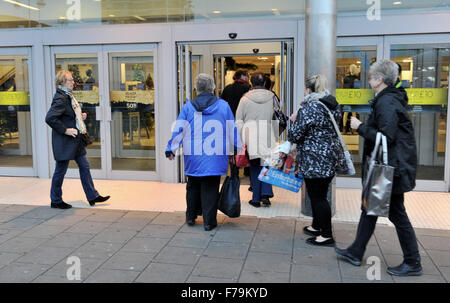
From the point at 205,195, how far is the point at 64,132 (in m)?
2.01

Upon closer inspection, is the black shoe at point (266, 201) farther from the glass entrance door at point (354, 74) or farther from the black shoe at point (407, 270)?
the black shoe at point (407, 270)

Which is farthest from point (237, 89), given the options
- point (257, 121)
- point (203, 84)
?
point (203, 84)

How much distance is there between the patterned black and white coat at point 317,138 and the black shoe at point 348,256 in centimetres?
70

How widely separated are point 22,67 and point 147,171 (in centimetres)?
287

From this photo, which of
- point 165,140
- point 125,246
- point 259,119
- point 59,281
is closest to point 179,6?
point 165,140

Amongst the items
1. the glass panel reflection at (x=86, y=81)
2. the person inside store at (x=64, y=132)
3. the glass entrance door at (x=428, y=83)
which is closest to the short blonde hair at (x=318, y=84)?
the glass entrance door at (x=428, y=83)

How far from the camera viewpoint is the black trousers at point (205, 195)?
15.8 feet

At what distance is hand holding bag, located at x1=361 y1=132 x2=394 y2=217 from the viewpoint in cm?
349

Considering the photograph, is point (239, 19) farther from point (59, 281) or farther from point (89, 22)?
point (59, 281)

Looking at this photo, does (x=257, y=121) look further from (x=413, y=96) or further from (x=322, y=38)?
(x=413, y=96)

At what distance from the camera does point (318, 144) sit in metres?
4.20

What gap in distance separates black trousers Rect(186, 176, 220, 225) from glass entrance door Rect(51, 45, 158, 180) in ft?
8.68

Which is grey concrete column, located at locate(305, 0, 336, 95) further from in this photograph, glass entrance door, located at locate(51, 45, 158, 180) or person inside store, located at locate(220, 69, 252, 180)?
glass entrance door, located at locate(51, 45, 158, 180)

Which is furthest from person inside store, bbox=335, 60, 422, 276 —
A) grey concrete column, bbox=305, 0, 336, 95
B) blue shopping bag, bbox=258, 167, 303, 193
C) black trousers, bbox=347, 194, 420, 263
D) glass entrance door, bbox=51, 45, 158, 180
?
glass entrance door, bbox=51, 45, 158, 180
